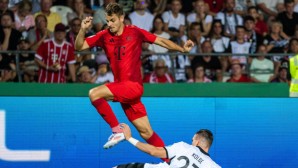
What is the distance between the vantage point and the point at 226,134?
578 inches

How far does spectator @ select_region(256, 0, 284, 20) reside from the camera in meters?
18.3

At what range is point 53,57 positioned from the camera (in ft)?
52.0

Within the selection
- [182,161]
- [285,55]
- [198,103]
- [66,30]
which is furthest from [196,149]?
[66,30]

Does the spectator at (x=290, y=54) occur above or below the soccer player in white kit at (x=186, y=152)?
above

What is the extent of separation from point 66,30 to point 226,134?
397 cm

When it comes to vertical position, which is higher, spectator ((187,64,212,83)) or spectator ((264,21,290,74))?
spectator ((264,21,290,74))

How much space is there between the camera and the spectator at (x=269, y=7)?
18.3 m

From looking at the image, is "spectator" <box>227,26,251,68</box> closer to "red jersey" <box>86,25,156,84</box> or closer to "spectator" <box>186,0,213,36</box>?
"spectator" <box>186,0,213,36</box>

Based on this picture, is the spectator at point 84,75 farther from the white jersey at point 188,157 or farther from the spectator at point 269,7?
the white jersey at point 188,157

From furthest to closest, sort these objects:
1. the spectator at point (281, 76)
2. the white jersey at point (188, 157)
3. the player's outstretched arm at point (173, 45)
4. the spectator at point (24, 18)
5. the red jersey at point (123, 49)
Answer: the spectator at point (24, 18) → the spectator at point (281, 76) → the red jersey at point (123, 49) → the player's outstretched arm at point (173, 45) → the white jersey at point (188, 157)

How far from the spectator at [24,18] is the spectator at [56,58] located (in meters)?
1.07

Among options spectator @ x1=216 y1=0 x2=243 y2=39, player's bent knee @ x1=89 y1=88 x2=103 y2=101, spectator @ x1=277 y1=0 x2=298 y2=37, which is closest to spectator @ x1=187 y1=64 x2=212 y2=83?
spectator @ x1=216 y1=0 x2=243 y2=39

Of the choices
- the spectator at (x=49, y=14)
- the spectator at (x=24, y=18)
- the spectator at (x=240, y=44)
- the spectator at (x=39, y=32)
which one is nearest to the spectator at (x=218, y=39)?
the spectator at (x=240, y=44)

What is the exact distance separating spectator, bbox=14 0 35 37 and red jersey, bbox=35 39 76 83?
1086 mm
